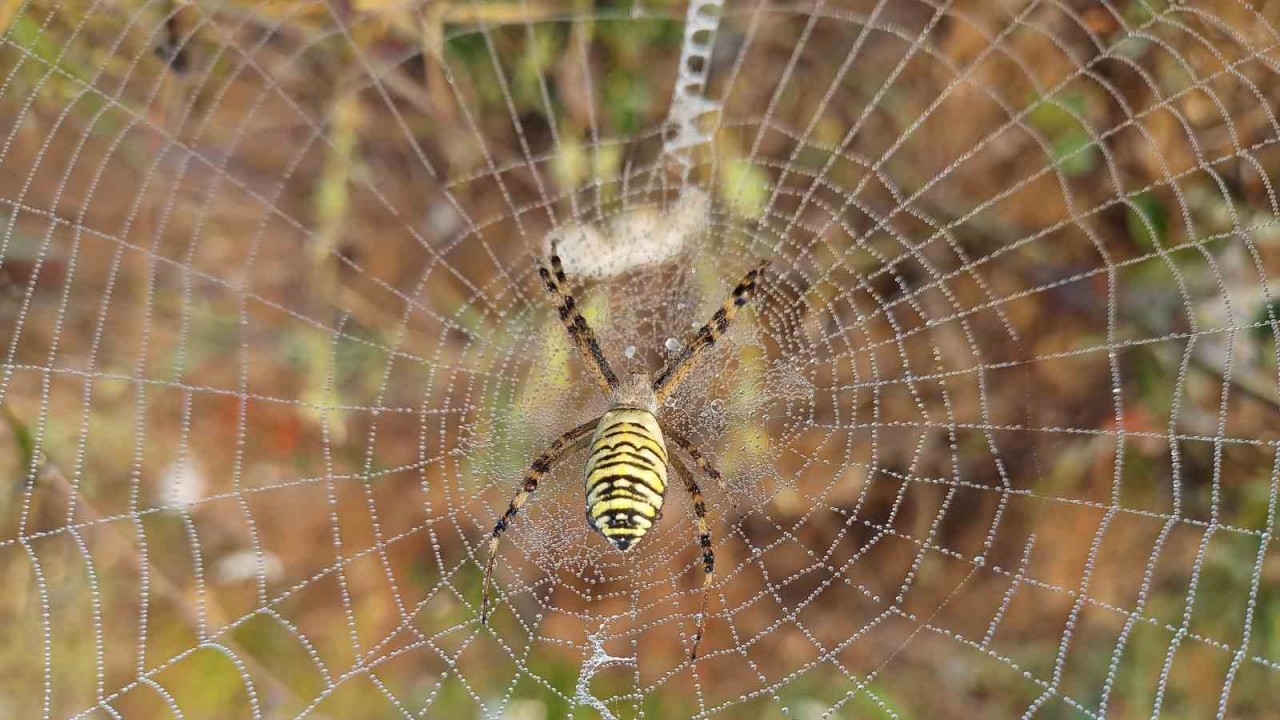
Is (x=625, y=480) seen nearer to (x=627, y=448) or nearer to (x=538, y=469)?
(x=627, y=448)

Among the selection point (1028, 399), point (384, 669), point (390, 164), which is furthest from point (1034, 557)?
point (390, 164)

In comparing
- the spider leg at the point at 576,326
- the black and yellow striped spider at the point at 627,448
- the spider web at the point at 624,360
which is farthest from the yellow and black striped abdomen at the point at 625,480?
the spider web at the point at 624,360

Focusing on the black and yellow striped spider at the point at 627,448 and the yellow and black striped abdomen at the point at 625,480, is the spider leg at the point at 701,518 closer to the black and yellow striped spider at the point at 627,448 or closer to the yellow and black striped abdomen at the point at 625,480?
the black and yellow striped spider at the point at 627,448

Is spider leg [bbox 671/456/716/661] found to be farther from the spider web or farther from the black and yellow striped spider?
the spider web

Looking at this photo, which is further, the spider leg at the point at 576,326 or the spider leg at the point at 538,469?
the spider leg at the point at 576,326

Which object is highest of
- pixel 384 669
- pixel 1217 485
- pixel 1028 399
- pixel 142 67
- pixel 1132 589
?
pixel 142 67

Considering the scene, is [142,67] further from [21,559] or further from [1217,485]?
[1217,485]
